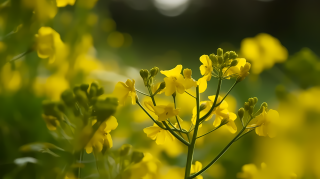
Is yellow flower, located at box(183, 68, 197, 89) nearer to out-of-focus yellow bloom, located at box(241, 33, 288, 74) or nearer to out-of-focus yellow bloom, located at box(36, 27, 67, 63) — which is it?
out-of-focus yellow bloom, located at box(36, 27, 67, 63)

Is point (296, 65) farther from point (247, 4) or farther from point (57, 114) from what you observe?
point (247, 4)

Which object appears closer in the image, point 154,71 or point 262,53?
point 154,71

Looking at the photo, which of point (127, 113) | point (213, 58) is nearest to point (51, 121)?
point (213, 58)

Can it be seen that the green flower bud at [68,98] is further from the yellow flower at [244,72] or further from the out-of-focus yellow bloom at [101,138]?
the yellow flower at [244,72]

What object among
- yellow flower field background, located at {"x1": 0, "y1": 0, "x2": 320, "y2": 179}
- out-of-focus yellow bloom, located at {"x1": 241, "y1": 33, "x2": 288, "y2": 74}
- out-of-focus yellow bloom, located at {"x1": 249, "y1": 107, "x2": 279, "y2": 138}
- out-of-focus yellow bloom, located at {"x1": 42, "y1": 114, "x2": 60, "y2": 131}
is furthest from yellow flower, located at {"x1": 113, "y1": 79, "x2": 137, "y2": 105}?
out-of-focus yellow bloom, located at {"x1": 241, "y1": 33, "x2": 288, "y2": 74}

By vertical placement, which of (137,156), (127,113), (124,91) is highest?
(127,113)

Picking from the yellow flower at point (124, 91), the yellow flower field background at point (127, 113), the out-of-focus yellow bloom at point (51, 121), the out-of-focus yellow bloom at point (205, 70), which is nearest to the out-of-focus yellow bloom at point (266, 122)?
the yellow flower field background at point (127, 113)

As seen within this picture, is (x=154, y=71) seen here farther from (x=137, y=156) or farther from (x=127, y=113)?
(x=127, y=113)
